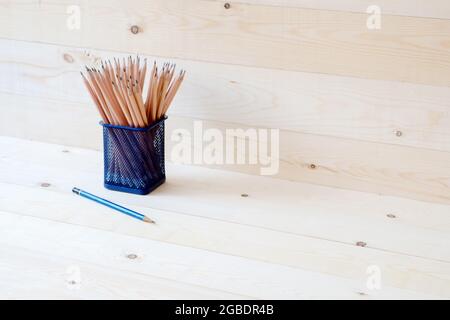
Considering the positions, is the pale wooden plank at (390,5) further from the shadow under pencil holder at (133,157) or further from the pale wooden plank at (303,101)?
the shadow under pencil holder at (133,157)

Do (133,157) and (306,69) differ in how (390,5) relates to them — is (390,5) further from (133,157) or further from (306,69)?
(133,157)

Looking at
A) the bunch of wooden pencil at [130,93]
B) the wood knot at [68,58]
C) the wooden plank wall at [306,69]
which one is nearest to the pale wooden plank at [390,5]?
the wooden plank wall at [306,69]

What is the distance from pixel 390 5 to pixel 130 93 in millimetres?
354

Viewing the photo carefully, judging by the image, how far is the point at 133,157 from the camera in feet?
3.54

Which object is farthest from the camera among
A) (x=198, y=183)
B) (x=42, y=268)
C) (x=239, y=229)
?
(x=198, y=183)

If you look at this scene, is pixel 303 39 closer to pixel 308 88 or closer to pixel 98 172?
pixel 308 88

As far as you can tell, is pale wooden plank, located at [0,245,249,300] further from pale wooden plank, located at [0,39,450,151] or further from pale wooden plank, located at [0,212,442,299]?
pale wooden plank, located at [0,39,450,151]

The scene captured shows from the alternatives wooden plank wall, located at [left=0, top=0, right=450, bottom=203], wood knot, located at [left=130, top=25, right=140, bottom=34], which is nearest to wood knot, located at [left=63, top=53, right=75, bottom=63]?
wooden plank wall, located at [left=0, top=0, right=450, bottom=203]

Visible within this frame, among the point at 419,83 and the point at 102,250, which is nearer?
the point at 102,250

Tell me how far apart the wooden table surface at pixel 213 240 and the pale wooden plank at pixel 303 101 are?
0.09 meters

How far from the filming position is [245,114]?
1143mm

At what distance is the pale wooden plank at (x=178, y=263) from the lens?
854 millimetres

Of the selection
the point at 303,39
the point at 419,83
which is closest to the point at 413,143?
the point at 419,83

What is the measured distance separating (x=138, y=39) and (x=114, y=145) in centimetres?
18
